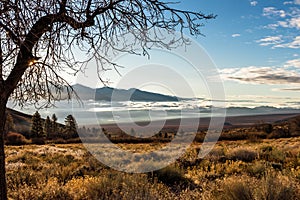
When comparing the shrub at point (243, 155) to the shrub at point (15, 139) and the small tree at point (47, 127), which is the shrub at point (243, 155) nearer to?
the shrub at point (15, 139)

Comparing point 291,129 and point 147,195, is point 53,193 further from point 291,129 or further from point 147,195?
point 291,129

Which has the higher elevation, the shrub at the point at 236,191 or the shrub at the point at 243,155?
the shrub at the point at 236,191

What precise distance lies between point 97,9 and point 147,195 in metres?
3.37

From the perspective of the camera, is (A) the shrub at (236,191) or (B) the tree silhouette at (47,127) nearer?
(A) the shrub at (236,191)

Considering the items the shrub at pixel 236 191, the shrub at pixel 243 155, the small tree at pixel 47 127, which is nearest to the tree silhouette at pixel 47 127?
the small tree at pixel 47 127

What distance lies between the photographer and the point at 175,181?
28.3 ft

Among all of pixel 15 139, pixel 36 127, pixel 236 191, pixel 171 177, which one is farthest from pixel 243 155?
pixel 36 127

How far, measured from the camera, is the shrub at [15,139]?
39719mm

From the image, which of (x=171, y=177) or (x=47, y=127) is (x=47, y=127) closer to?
(x=47, y=127)

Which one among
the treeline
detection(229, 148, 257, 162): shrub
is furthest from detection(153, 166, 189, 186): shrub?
the treeline

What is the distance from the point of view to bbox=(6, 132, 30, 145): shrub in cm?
3972

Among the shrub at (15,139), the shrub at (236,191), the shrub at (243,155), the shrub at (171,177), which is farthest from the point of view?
the shrub at (15,139)

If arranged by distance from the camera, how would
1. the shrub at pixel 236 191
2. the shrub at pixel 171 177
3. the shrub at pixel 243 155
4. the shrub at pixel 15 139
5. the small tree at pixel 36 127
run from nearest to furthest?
the shrub at pixel 236 191, the shrub at pixel 171 177, the shrub at pixel 243 155, the shrub at pixel 15 139, the small tree at pixel 36 127

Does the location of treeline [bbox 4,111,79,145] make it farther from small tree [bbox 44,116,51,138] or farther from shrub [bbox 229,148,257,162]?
shrub [bbox 229,148,257,162]
